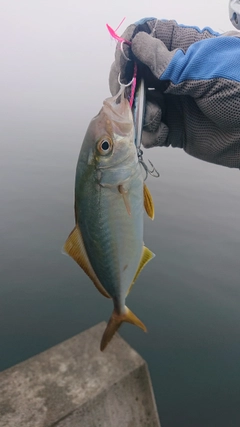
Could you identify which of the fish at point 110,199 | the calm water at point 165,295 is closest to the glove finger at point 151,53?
the fish at point 110,199

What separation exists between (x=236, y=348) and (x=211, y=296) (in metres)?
1.51

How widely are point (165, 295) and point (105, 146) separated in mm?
6666

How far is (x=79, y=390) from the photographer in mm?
2840

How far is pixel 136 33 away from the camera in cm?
186

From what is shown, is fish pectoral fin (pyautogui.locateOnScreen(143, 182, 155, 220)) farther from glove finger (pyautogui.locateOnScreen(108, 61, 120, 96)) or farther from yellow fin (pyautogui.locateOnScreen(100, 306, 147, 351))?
glove finger (pyautogui.locateOnScreen(108, 61, 120, 96))

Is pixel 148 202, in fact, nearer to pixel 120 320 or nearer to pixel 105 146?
pixel 105 146

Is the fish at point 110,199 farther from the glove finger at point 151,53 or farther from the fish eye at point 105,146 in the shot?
the glove finger at point 151,53

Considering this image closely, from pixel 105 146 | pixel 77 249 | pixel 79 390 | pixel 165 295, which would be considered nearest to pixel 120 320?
pixel 77 249

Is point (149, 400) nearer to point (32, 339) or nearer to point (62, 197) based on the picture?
point (32, 339)

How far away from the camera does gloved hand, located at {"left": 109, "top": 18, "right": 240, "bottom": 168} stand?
1740 millimetres

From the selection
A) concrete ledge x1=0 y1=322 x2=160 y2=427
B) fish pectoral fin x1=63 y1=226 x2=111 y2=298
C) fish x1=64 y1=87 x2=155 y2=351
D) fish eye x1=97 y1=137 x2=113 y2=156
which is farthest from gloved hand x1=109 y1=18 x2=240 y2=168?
concrete ledge x1=0 y1=322 x2=160 y2=427

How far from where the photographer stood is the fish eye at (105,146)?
141 centimetres

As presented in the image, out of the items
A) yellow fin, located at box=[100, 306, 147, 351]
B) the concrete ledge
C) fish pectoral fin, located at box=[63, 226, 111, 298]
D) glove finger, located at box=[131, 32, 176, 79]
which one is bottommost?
the concrete ledge

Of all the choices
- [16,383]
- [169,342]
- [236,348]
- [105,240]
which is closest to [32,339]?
[169,342]
